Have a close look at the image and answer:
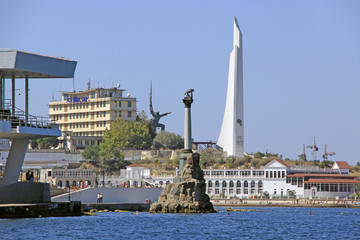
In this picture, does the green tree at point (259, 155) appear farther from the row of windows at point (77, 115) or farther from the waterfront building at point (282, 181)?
the row of windows at point (77, 115)

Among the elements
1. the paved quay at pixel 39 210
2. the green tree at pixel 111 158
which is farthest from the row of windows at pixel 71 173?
the paved quay at pixel 39 210

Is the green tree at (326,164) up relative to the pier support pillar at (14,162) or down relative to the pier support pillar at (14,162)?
up

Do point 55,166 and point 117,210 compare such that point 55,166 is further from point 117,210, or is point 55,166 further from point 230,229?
point 230,229

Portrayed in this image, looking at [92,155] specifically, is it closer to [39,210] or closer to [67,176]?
[67,176]

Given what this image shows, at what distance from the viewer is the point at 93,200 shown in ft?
292

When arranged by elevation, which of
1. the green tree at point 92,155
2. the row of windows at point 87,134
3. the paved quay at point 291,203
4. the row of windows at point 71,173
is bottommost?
the paved quay at point 291,203

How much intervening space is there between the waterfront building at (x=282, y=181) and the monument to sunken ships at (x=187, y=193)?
180 ft

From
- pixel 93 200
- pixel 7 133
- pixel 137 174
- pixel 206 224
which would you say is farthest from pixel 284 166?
pixel 7 133

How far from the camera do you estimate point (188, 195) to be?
71.4 m

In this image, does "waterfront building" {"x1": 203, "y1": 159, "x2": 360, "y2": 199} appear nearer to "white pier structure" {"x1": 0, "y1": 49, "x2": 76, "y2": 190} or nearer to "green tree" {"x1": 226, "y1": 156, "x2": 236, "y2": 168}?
"green tree" {"x1": 226, "y1": 156, "x2": 236, "y2": 168}

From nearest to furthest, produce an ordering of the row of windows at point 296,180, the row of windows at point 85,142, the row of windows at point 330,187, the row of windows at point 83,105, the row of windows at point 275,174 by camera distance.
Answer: the row of windows at point 330,187
the row of windows at point 296,180
the row of windows at point 275,174
the row of windows at point 85,142
the row of windows at point 83,105

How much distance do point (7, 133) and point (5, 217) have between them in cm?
502

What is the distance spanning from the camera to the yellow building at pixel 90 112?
509 feet

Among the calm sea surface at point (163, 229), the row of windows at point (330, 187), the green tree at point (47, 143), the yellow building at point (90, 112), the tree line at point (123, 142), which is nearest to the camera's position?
the calm sea surface at point (163, 229)
